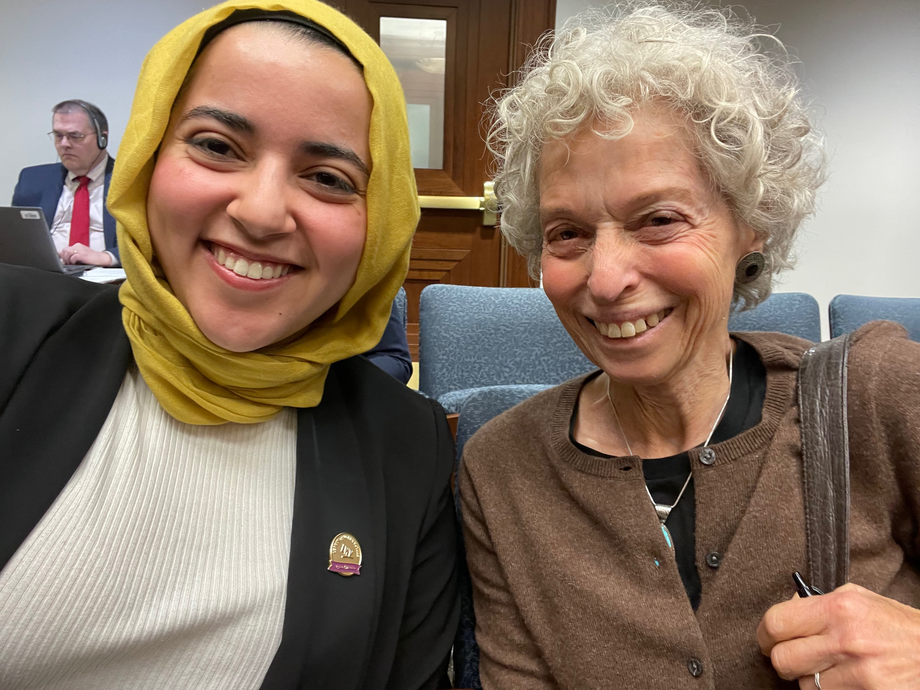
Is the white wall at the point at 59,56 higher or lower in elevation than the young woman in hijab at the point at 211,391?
higher

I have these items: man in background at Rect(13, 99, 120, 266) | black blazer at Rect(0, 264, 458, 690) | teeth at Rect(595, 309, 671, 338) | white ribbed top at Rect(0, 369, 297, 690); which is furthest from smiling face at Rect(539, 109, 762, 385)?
man in background at Rect(13, 99, 120, 266)

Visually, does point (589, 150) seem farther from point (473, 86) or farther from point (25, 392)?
point (473, 86)

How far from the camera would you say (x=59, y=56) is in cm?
430

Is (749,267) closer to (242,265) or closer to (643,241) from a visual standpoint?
(643,241)

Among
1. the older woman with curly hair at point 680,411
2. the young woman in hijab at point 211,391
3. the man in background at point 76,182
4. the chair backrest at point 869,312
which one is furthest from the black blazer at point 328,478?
the man in background at point 76,182

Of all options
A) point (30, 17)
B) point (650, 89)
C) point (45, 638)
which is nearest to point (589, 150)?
point (650, 89)

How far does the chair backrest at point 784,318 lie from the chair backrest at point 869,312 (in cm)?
19

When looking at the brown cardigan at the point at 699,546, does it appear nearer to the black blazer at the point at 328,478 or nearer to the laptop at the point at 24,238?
the black blazer at the point at 328,478

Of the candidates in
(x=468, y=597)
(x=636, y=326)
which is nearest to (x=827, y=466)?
(x=636, y=326)

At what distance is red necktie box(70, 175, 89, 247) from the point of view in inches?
151

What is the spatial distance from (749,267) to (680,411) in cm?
27

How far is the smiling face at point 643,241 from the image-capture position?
91 centimetres

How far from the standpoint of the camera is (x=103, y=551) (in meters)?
0.82

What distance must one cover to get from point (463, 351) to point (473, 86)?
105 inches
